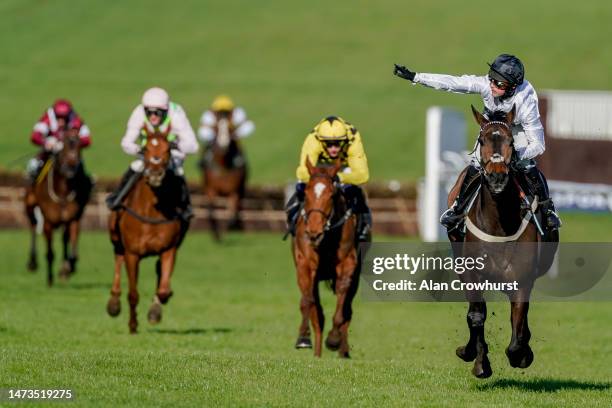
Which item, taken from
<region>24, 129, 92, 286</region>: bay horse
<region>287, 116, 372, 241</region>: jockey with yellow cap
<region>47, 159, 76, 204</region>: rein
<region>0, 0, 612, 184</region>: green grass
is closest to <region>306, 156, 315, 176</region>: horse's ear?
<region>287, 116, 372, 241</region>: jockey with yellow cap

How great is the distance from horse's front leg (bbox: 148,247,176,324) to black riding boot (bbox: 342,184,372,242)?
2.74m

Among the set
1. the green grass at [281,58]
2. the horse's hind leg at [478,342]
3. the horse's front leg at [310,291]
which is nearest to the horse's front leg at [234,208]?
the green grass at [281,58]

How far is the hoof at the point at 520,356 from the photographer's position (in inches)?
474

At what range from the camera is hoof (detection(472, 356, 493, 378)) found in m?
12.1

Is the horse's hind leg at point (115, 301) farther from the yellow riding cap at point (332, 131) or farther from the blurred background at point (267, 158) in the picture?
the yellow riding cap at point (332, 131)

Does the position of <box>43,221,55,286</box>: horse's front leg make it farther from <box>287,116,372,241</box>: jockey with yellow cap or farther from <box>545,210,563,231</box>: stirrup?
<box>545,210,563,231</box>: stirrup

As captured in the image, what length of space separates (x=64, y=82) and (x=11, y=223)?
2444cm

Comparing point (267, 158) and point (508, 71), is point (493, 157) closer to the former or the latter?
point (508, 71)

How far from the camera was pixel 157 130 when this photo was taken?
55.1 ft

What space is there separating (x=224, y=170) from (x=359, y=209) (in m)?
18.7

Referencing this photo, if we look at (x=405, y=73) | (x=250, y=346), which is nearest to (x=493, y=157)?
(x=405, y=73)

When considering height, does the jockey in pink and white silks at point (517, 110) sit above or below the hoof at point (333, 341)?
above

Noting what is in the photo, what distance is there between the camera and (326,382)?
12047 millimetres

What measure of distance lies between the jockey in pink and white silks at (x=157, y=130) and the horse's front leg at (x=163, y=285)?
1.70 feet
